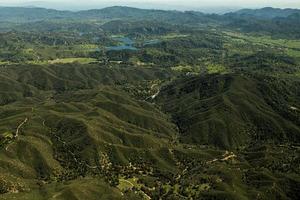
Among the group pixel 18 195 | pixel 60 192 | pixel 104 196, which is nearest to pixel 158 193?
pixel 104 196

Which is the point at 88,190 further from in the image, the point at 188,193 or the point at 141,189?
the point at 188,193

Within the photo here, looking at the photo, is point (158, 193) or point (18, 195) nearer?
point (18, 195)

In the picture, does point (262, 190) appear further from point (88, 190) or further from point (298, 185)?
point (88, 190)

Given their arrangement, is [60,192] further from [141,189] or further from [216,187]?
[216,187]

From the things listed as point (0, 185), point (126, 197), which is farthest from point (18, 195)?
point (126, 197)

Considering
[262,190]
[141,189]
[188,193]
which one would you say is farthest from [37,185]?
[262,190]

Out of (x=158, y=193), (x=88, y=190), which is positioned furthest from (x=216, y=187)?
(x=88, y=190)

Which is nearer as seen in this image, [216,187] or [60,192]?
[60,192]
